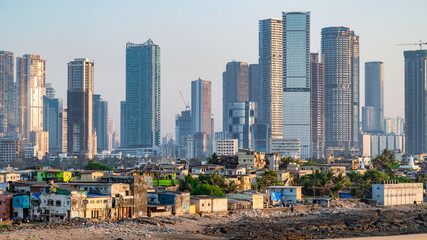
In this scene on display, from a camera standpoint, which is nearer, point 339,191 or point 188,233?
point 188,233

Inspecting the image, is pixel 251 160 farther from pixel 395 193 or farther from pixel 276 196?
pixel 276 196

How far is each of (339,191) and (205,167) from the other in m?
20.1

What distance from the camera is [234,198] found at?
76.1m

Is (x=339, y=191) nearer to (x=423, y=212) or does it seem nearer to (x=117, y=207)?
(x=423, y=212)

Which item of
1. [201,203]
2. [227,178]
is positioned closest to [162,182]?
[227,178]

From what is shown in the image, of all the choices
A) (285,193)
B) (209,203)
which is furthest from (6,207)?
(285,193)

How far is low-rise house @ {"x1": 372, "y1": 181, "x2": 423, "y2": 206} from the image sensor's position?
87625 mm

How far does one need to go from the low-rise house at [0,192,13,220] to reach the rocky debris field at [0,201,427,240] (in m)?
4.36

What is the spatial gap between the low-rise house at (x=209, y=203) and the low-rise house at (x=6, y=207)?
15.7 m

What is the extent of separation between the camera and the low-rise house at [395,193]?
87.6m

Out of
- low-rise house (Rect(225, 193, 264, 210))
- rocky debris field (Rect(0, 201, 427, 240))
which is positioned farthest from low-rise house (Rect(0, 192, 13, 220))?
low-rise house (Rect(225, 193, 264, 210))

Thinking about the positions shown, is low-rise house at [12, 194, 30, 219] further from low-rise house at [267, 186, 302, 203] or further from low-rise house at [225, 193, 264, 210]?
low-rise house at [267, 186, 302, 203]

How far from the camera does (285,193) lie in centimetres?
8169

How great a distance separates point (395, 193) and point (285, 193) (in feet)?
48.7
